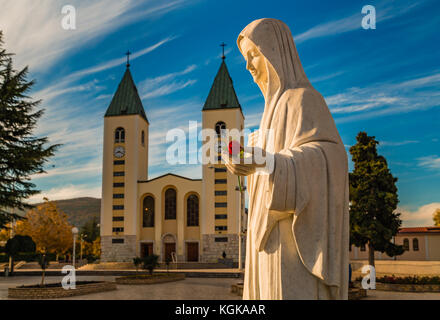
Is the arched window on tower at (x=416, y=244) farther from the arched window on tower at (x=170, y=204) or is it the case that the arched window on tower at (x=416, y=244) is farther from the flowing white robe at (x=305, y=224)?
the flowing white robe at (x=305, y=224)

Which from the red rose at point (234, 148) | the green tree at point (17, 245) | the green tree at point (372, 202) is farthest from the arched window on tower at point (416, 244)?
the red rose at point (234, 148)

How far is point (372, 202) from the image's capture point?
24.0m

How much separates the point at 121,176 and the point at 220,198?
13673 millimetres

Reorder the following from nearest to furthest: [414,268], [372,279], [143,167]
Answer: [372,279], [414,268], [143,167]

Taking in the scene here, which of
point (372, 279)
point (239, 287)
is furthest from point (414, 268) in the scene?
point (239, 287)

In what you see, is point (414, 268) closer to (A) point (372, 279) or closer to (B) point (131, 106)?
(A) point (372, 279)

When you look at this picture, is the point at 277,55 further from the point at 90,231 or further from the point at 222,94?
the point at 90,231

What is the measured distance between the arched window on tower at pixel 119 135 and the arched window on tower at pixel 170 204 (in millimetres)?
9371

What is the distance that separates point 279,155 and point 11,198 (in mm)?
27881

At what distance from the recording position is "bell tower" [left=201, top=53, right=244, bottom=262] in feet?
166

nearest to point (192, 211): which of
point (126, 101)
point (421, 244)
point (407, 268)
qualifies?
point (126, 101)

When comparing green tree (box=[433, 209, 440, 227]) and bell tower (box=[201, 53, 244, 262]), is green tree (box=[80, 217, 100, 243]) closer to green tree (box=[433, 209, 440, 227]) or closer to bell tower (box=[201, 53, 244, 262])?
bell tower (box=[201, 53, 244, 262])

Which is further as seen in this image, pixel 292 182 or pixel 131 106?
pixel 131 106
